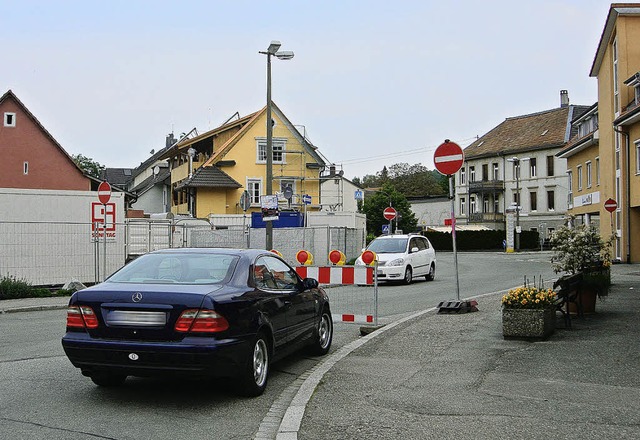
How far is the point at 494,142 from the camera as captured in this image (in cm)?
8338

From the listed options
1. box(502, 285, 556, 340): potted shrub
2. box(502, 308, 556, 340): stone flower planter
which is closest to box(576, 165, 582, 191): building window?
box(502, 285, 556, 340): potted shrub

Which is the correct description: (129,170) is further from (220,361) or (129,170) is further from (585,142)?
(220,361)

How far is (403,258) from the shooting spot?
2444cm

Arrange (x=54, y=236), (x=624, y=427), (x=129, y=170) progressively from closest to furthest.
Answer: (x=624, y=427) → (x=54, y=236) → (x=129, y=170)

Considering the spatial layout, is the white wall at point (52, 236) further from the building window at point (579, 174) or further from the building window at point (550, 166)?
the building window at point (550, 166)

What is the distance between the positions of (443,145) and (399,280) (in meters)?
11.9

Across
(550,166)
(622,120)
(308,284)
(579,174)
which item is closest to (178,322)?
(308,284)

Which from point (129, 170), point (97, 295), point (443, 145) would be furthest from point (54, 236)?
point (129, 170)

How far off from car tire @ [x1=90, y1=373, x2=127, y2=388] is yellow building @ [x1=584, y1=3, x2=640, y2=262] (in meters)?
28.7

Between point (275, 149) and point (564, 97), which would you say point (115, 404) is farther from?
point (564, 97)

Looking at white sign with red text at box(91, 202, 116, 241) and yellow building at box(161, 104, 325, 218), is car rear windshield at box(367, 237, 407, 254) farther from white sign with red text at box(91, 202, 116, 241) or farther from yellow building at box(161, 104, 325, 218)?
yellow building at box(161, 104, 325, 218)

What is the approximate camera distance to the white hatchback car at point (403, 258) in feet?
79.6

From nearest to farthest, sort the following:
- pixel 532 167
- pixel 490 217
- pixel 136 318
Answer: pixel 136 318 → pixel 532 167 → pixel 490 217

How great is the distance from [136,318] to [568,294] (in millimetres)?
7301
